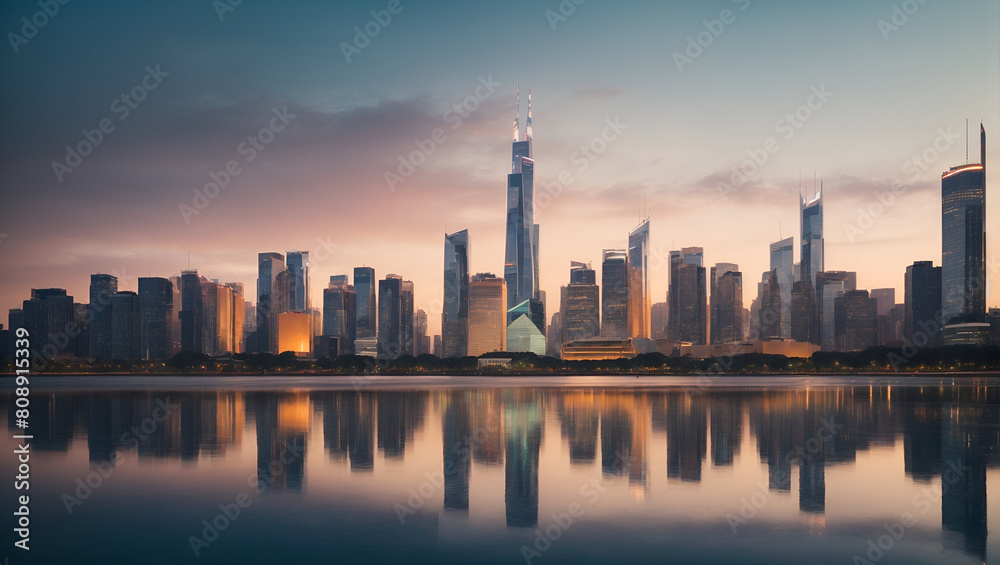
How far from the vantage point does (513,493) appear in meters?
24.2

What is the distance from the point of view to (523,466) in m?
29.7

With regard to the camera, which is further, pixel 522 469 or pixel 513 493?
pixel 522 469

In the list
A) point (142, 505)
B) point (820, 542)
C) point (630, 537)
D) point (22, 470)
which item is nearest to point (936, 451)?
A: point (820, 542)

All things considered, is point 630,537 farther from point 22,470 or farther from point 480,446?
point 22,470

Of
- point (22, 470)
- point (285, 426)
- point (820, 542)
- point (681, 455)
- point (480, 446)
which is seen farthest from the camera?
point (285, 426)

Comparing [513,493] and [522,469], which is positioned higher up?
[513,493]

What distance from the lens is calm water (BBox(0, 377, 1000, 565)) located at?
17656 millimetres

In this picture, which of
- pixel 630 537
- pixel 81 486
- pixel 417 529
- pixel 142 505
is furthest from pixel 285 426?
pixel 630 537

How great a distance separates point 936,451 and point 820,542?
67.0 ft

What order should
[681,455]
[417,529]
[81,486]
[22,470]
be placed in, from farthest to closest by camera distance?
[681,455] < [22,470] < [81,486] < [417,529]

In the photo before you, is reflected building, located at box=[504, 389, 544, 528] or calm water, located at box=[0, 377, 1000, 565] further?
reflected building, located at box=[504, 389, 544, 528]

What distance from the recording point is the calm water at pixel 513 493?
17656 millimetres

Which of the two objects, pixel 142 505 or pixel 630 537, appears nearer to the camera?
pixel 630 537

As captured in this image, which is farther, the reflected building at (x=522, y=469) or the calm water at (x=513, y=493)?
the reflected building at (x=522, y=469)
